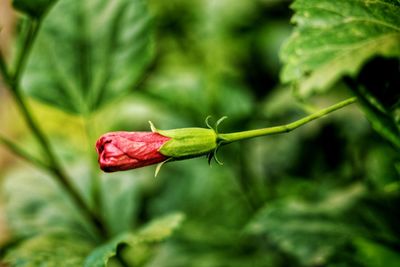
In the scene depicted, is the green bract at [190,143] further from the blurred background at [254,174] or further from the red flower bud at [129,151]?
the blurred background at [254,174]

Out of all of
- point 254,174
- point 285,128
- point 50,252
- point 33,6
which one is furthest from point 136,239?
point 254,174

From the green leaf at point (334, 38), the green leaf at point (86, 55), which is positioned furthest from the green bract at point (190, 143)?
the green leaf at point (86, 55)

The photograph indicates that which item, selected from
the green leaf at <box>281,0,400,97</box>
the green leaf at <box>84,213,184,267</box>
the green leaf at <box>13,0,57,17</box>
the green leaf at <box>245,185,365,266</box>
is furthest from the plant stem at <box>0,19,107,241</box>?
the green leaf at <box>281,0,400,97</box>

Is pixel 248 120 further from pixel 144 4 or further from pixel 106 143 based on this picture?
pixel 106 143

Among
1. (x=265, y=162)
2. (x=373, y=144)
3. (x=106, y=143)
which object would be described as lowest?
(x=265, y=162)

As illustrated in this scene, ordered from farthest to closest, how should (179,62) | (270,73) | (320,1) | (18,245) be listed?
(179,62) → (270,73) → (18,245) → (320,1)

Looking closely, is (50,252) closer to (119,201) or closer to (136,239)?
(136,239)

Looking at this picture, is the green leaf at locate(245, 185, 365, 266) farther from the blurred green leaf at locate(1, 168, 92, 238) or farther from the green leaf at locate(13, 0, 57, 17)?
the green leaf at locate(13, 0, 57, 17)

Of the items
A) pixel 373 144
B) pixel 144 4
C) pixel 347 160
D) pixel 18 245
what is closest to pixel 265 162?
pixel 347 160
